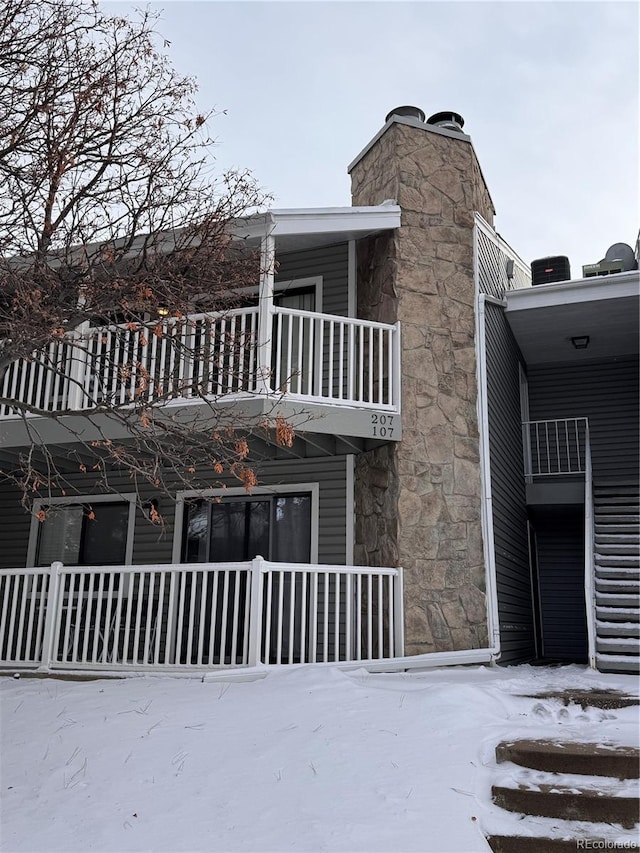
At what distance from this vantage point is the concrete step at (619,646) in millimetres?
7621

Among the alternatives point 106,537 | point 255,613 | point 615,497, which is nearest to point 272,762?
point 255,613

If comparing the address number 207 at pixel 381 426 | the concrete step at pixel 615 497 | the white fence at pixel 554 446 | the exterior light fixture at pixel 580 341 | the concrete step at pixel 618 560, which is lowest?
the concrete step at pixel 618 560

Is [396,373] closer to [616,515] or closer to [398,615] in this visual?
[398,615]

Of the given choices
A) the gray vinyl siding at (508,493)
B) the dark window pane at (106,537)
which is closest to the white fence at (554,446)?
the gray vinyl siding at (508,493)

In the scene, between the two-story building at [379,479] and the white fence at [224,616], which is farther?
the two-story building at [379,479]

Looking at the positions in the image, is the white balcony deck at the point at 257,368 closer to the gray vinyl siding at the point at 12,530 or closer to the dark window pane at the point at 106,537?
the dark window pane at the point at 106,537

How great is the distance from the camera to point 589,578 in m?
8.09

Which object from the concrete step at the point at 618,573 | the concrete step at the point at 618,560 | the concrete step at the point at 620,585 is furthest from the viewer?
the concrete step at the point at 618,560

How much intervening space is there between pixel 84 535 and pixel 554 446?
25.9ft

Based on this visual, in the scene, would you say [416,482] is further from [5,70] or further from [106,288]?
[5,70]

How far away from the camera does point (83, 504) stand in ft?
35.2

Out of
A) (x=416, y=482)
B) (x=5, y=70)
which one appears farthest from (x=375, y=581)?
(x=5, y=70)

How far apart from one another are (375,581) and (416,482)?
130cm

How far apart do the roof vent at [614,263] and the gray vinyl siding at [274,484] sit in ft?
20.3
